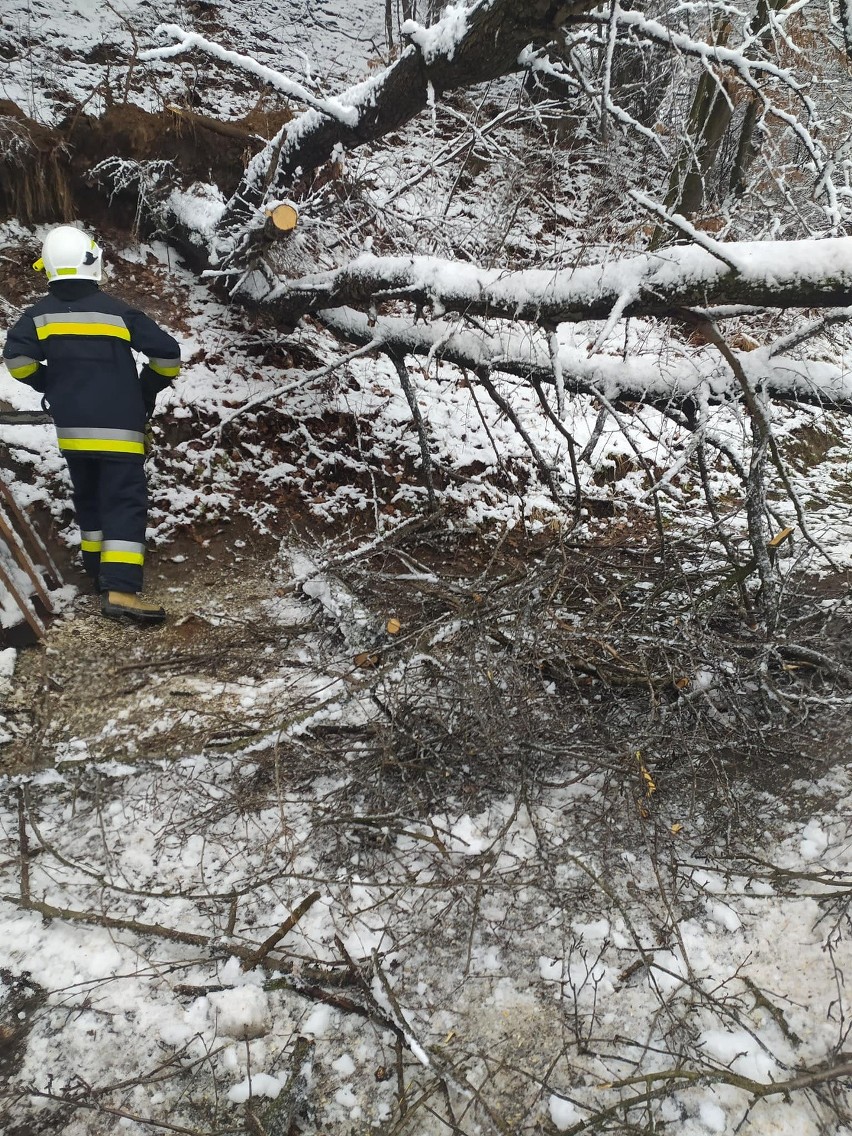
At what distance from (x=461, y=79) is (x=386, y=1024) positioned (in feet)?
12.0

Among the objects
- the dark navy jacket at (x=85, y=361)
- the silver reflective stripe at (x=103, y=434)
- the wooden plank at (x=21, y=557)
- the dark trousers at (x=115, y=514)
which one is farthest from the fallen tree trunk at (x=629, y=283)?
the wooden plank at (x=21, y=557)

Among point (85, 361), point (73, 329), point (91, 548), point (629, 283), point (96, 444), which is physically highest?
point (629, 283)

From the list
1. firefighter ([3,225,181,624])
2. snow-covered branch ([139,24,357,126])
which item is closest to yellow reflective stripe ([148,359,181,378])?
firefighter ([3,225,181,624])

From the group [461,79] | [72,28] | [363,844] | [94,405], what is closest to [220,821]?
[363,844]

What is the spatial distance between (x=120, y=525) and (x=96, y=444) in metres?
0.44

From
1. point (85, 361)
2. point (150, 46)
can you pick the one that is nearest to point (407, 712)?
point (85, 361)

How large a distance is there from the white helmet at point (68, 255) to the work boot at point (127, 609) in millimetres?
1664

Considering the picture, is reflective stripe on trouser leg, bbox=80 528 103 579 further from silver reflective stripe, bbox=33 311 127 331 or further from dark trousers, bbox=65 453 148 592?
silver reflective stripe, bbox=33 311 127 331

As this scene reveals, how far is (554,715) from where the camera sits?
279cm

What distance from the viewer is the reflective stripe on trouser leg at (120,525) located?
11.4ft

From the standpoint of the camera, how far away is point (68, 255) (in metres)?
3.33

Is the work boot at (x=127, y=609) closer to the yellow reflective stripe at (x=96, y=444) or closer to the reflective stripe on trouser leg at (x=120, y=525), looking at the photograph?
the reflective stripe on trouser leg at (x=120, y=525)

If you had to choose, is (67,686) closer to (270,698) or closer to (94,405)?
(270,698)

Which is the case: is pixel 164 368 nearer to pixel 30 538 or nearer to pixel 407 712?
pixel 30 538
